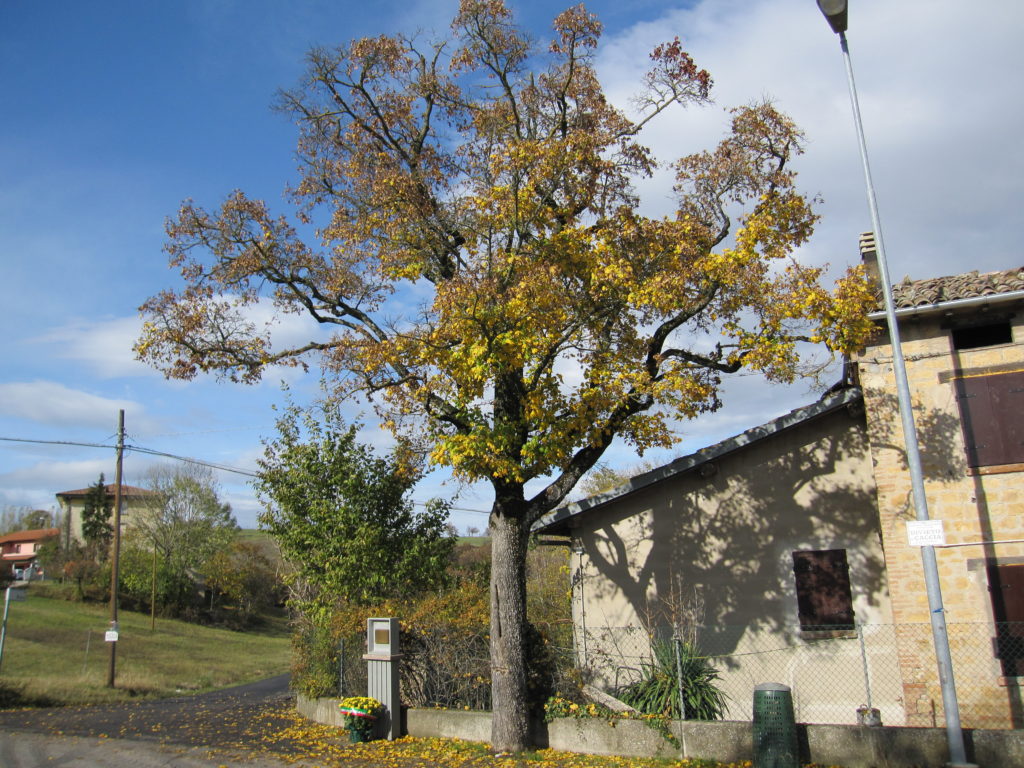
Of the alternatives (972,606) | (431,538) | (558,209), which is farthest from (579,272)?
(431,538)

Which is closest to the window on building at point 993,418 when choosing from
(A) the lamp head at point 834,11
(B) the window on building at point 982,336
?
(B) the window on building at point 982,336

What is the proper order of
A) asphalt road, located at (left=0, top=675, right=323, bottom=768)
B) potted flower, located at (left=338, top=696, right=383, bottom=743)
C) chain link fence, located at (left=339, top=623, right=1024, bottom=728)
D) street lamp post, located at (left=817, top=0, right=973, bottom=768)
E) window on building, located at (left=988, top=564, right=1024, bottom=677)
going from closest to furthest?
street lamp post, located at (left=817, top=0, right=973, bottom=768) → window on building, located at (left=988, top=564, right=1024, bottom=677) → chain link fence, located at (left=339, top=623, right=1024, bottom=728) → asphalt road, located at (left=0, top=675, right=323, bottom=768) → potted flower, located at (left=338, top=696, right=383, bottom=743)

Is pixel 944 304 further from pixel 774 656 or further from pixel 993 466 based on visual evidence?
pixel 774 656

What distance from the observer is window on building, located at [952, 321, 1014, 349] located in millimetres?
11297

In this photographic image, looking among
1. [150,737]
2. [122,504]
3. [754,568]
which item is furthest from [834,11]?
[122,504]

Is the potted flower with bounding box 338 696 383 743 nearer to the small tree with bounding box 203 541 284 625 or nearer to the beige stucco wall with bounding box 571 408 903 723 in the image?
the beige stucco wall with bounding box 571 408 903 723

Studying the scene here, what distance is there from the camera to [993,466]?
35.2ft

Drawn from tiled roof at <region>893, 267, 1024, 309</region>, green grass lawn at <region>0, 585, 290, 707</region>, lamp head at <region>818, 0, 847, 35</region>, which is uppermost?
lamp head at <region>818, 0, 847, 35</region>

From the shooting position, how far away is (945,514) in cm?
1082

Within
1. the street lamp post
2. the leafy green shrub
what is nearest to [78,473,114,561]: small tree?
the leafy green shrub

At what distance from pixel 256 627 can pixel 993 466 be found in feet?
196

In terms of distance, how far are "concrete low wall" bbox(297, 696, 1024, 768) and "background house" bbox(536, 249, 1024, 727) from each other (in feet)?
5.01

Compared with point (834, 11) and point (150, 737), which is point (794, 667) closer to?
point (834, 11)

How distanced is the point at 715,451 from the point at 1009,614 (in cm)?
501
